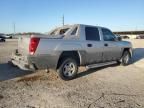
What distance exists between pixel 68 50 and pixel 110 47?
2.68m

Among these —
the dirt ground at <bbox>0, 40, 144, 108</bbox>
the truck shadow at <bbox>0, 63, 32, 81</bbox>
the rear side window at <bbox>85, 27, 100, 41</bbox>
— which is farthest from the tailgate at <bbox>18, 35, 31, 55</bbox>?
the rear side window at <bbox>85, 27, 100, 41</bbox>

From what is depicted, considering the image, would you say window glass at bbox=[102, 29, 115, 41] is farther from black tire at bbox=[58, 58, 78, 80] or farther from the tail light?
the tail light

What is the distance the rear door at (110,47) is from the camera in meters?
8.95

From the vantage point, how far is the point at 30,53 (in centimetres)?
646

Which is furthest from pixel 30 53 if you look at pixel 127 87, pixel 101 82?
pixel 127 87

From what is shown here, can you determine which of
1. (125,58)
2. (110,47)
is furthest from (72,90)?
(125,58)

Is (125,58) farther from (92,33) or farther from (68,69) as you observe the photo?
(68,69)

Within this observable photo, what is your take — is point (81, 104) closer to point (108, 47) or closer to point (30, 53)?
point (30, 53)

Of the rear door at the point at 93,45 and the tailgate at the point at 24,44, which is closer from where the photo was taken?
the tailgate at the point at 24,44

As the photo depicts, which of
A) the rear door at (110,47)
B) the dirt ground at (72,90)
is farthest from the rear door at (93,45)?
the dirt ground at (72,90)

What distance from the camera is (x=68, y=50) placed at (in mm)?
7250

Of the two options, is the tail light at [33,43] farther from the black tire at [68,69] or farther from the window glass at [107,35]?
the window glass at [107,35]

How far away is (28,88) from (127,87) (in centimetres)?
298

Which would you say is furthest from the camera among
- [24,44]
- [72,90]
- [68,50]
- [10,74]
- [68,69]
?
[10,74]
